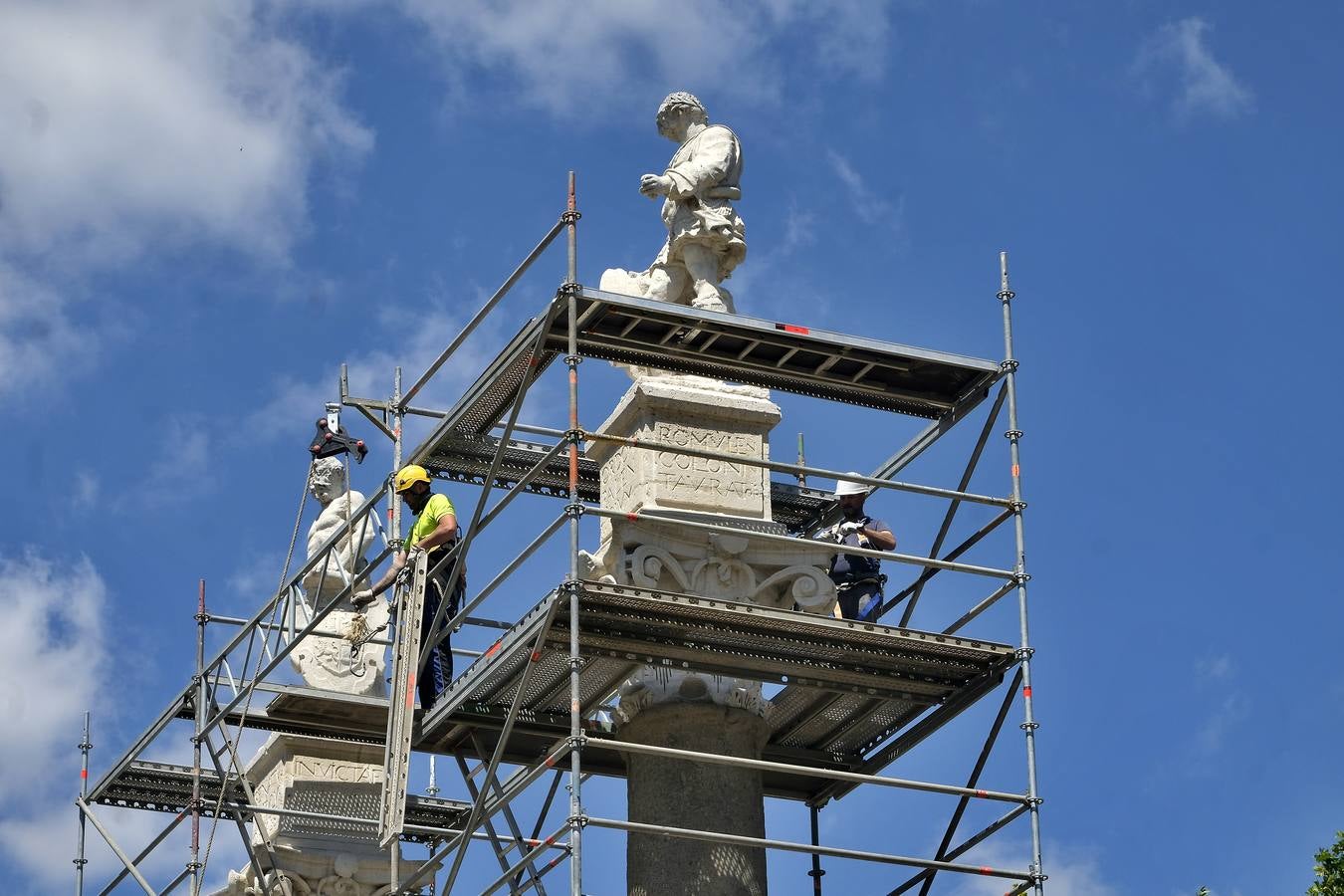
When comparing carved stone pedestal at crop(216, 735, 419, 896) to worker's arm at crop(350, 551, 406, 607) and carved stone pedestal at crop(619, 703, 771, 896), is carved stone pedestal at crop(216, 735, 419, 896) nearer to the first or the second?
worker's arm at crop(350, 551, 406, 607)

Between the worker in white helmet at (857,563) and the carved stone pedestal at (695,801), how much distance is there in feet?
5.20

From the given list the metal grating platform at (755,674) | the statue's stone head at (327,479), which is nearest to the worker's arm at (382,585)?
the metal grating platform at (755,674)

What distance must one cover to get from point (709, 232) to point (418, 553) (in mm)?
3692

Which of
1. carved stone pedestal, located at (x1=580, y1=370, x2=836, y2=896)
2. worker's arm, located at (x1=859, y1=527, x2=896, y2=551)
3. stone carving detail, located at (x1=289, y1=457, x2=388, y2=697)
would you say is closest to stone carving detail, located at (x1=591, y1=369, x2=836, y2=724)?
carved stone pedestal, located at (x1=580, y1=370, x2=836, y2=896)

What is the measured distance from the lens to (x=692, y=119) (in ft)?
A: 92.9

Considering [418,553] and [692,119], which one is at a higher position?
[692,119]

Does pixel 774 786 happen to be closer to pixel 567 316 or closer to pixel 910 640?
pixel 910 640

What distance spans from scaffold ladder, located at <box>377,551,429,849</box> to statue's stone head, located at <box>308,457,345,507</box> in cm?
591

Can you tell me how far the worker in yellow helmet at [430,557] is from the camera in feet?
86.1

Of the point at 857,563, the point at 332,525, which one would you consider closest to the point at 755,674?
the point at 857,563

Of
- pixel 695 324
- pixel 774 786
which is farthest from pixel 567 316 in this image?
pixel 774 786

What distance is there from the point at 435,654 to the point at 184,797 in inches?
247

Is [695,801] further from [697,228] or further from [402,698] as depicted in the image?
[697,228]

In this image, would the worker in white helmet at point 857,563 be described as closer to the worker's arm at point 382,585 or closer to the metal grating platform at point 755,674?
the metal grating platform at point 755,674
